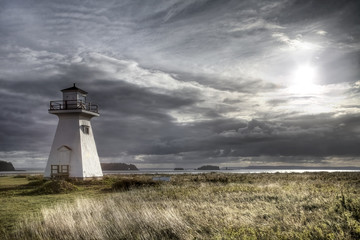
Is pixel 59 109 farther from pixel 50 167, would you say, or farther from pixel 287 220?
pixel 287 220

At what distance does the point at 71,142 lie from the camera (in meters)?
36.8

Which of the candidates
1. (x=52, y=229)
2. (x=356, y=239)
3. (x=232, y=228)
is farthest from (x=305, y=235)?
(x=52, y=229)

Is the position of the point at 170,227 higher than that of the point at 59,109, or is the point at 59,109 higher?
the point at 59,109

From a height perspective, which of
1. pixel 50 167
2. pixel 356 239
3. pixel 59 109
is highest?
pixel 59 109

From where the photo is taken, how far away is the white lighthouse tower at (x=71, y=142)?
119 ft

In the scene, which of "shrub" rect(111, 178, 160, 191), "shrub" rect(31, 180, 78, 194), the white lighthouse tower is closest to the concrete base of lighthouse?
the white lighthouse tower

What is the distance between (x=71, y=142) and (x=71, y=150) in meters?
0.95

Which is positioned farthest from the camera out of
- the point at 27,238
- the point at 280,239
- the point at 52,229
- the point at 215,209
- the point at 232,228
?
the point at 215,209

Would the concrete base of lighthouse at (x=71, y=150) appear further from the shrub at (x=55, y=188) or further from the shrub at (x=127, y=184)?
the shrub at (x=127, y=184)

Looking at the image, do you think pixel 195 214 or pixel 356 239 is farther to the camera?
pixel 195 214

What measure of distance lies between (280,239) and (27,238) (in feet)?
28.7

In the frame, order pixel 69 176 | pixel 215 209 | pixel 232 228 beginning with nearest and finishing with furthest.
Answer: pixel 232 228, pixel 215 209, pixel 69 176

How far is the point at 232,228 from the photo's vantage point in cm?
1085

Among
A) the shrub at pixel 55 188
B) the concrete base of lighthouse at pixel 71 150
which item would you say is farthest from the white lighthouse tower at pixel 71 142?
the shrub at pixel 55 188
